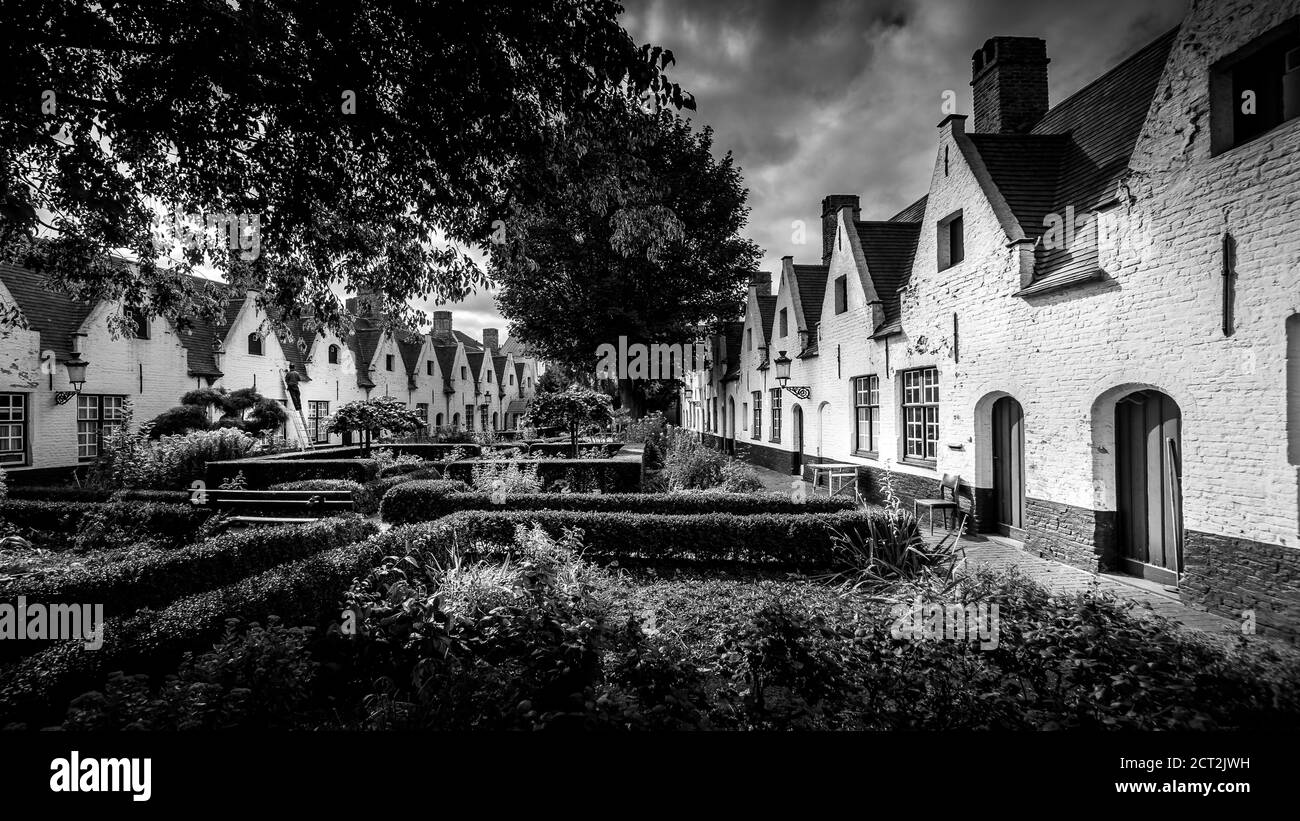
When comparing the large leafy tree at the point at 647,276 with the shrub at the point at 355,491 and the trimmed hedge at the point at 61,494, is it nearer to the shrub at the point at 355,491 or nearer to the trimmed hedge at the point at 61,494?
the shrub at the point at 355,491

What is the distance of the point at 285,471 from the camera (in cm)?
1404

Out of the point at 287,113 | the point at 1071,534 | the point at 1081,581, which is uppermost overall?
the point at 287,113

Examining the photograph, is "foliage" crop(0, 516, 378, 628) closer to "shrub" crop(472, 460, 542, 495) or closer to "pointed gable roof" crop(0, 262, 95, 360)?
"shrub" crop(472, 460, 542, 495)

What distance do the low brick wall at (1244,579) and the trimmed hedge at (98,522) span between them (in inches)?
549

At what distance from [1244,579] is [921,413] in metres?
6.61

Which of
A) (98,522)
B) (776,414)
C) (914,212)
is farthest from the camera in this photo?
(776,414)

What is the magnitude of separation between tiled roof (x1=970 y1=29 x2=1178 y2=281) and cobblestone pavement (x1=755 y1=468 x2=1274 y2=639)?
4.08 m

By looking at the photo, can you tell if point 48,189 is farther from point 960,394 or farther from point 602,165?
point 960,394

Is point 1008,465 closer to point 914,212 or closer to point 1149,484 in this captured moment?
point 1149,484

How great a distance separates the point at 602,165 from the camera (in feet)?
19.8

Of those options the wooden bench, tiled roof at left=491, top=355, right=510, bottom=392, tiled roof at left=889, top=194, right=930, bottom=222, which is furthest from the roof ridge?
tiled roof at left=491, top=355, right=510, bottom=392

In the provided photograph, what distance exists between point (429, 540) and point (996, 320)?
959cm

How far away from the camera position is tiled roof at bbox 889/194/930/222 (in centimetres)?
1611

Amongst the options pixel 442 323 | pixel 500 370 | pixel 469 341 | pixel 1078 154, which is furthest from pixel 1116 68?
pixel 469 341
